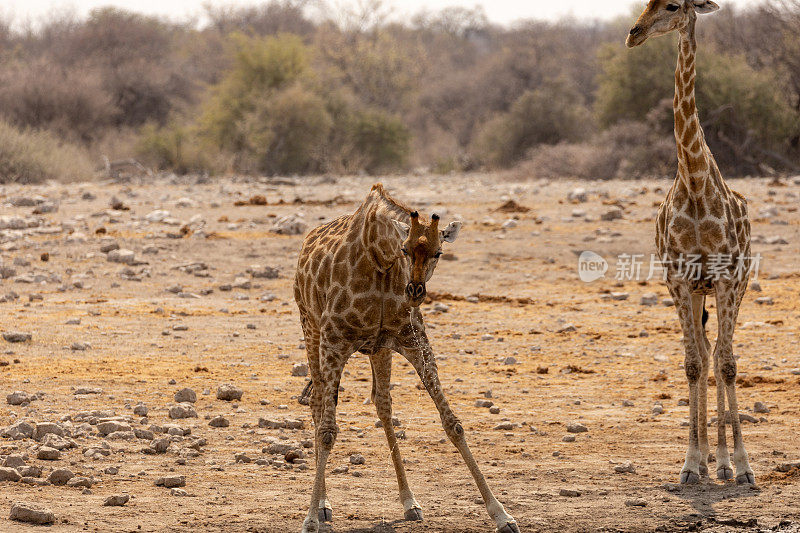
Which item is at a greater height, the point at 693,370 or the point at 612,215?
the point at 612,215

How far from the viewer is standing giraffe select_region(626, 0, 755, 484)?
6.68 metres

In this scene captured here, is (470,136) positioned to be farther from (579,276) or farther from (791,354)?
(791,354)

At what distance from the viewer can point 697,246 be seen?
22.2 feet

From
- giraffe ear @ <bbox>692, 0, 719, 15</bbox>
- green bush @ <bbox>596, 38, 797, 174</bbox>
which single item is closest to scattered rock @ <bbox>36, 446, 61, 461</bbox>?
giraffe ear @ <bbox>692, 0, 719, 15</bbox>

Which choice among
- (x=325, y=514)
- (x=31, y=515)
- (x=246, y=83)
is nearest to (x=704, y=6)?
(x=325, y=514)

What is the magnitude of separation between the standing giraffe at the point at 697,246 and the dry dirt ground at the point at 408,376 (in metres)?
0.26

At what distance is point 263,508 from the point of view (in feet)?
19.4

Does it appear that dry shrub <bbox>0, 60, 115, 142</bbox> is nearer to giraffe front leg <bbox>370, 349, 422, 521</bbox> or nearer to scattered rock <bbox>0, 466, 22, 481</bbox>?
scattered rock <bbox>0, 466, 22, 481</bbox>

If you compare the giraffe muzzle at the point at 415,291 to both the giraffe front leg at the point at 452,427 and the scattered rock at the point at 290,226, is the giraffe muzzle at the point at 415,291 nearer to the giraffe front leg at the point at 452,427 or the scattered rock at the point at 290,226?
the giraffe front leg at the point at 452,427

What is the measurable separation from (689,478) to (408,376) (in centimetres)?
319

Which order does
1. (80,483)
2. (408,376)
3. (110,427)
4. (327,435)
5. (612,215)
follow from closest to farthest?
(327,435) < (80,483) < (110,427) < (408,376) < (612,215)

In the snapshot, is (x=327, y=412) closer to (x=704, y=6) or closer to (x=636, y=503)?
(x=636, y=503)

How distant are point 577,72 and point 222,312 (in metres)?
35.2

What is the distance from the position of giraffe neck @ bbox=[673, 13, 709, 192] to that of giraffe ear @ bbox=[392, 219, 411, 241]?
8.58 feet
